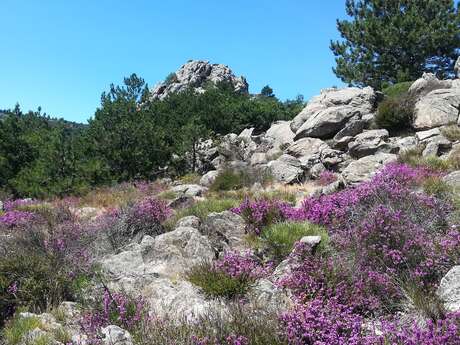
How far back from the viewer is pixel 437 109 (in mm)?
17734

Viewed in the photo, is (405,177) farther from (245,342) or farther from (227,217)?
(245,342)

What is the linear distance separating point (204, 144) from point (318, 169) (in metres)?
11.8

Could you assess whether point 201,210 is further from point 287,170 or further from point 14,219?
point 287,170

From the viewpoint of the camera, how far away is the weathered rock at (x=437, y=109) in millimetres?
17250

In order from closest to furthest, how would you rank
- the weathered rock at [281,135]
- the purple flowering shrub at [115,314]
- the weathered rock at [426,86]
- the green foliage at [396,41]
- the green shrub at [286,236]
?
the purple flowering shrub at [115,314], the green shrub at [286,236], the weathered rock at [426,86], the weathered rock at [281,135], the green foliage at [396,41]

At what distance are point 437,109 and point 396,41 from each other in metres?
16.1

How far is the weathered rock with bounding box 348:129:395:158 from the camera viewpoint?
16625 mm

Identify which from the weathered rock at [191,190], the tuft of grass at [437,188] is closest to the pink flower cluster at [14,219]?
the weathered rock at [191,190]

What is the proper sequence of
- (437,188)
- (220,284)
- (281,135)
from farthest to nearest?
(281,135)
(437,188)
(220,284)

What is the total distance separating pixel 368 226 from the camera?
618cm

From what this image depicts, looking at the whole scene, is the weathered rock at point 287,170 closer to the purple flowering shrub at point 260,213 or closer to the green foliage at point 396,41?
the purple flowering shrub at point 260,213

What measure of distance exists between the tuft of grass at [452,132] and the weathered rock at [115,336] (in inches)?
560

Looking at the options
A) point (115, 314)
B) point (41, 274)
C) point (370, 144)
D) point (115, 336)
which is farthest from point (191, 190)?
point (115, 336)

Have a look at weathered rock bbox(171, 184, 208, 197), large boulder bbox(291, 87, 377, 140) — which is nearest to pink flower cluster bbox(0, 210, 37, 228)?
weathered rock bbox(171, 184, 208, 197)
